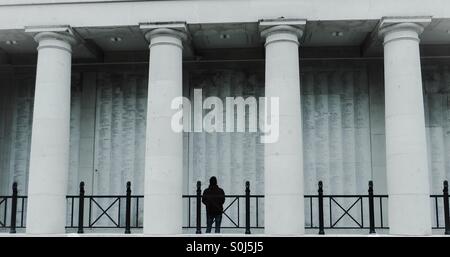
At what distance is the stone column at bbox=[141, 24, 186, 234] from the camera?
17562mm

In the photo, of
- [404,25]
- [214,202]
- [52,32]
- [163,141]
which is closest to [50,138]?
[52,32]

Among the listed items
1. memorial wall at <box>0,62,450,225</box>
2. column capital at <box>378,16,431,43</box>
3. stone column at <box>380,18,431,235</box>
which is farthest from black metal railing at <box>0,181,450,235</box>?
column capital at <box>378,16,431,43</box>

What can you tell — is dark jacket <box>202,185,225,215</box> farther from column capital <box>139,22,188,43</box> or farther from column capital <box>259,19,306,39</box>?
column capital <box>259,19,306,39</box>

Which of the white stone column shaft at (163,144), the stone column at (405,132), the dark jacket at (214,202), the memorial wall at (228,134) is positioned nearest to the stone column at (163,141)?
the white stone column shaft at (163,144)

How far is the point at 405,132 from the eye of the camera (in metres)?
17.4

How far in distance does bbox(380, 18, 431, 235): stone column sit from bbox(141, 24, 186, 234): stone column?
6.88 meters

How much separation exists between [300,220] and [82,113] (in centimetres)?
1086

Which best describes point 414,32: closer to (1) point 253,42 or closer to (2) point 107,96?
(1) point 253,42

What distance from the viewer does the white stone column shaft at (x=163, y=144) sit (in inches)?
691

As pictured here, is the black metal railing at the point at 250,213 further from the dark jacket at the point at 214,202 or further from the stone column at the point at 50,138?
the stone column at the point at 50,138
